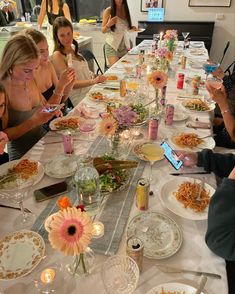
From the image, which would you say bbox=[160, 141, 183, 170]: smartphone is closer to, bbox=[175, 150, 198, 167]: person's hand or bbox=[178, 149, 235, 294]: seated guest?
bbox=[175, 150, 198, 167]: person's hand

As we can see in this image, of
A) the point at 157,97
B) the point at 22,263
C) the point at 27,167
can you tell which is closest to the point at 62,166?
the point at 27,167

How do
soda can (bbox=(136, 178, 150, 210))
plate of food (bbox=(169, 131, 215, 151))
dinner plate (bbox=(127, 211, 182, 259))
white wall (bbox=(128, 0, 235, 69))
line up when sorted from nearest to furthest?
dinner plate (bbox=(127, 211, 182, 259)) → soda can (bbox=(136, 178, 150, 210)) → plate of food (bbox=(169, 131, 215, 151)) → white wall (bbox=(128, 0, 235, 69))

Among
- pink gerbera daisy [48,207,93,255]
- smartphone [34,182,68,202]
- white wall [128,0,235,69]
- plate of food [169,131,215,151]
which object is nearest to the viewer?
pink gerbera daisy [48,207,93,255]

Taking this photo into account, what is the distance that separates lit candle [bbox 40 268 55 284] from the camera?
791mm

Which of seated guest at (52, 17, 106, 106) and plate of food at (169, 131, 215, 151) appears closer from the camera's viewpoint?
plate of food at (169, 131, 215, 151)

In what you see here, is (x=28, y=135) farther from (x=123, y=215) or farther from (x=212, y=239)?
(x=212, y=239)

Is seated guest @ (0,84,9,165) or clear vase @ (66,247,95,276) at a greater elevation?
seated guest @ (0,84,9,165)

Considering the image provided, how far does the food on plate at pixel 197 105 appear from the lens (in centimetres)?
194

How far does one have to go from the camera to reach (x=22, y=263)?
860mm

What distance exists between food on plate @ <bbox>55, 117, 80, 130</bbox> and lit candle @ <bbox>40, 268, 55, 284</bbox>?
988 millimetres

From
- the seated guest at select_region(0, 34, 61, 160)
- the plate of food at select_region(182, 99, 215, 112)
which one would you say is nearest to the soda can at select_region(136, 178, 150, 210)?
the seated guest at select_region(0, 34, 61, 160)

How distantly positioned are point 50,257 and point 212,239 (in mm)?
529

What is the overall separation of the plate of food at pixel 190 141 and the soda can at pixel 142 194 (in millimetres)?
517

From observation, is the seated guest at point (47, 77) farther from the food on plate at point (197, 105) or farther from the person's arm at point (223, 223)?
the person's arm at point (223, 223)
